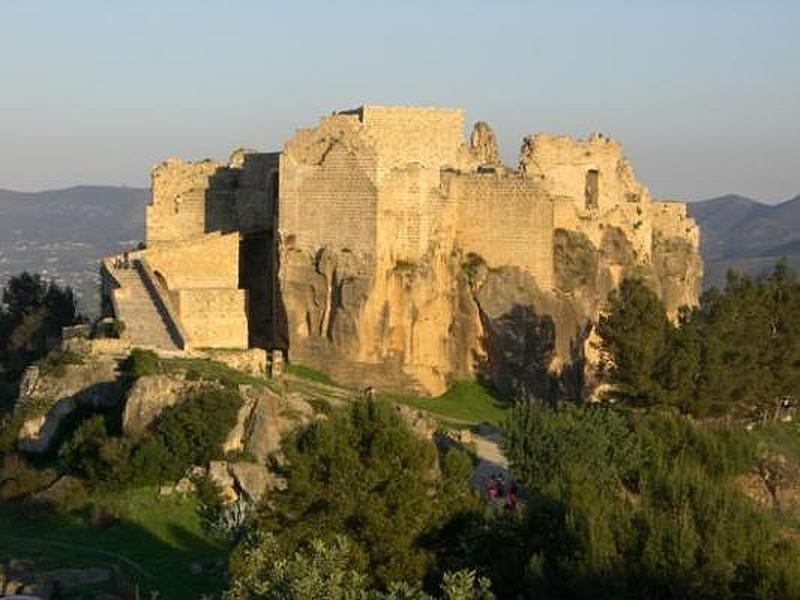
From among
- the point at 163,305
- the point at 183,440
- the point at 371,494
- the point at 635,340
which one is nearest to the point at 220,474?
the point at 183,440

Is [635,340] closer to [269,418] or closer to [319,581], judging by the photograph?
[269,418]

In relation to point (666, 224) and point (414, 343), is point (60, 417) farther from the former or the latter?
point (666, 224)

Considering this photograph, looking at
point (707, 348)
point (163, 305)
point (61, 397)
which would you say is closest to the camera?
point (61, 397)

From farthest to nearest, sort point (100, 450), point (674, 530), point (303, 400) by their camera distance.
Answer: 1. point (303, 400)
2. point (100, 450)
3. point (674, 530)

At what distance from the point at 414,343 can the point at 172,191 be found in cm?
831

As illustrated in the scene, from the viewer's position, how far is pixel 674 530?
63.0 feet

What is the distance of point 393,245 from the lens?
119 ft

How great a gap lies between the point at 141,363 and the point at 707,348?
13318 mm

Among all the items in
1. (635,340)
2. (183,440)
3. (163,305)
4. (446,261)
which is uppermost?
(446,261)

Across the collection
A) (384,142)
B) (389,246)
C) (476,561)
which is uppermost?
(384,142)

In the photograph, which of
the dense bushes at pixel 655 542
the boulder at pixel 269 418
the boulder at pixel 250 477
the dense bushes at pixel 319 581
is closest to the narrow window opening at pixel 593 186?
the boulder at pixel 269 418

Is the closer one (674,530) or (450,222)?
(674,530)

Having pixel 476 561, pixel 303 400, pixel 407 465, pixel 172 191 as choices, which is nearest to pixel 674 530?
pixel 476 561

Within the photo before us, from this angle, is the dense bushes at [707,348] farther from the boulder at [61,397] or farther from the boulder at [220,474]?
the boulder at [61,397]
